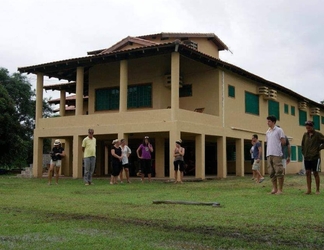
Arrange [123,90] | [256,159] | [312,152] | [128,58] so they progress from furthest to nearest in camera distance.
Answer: [128,58] < [123,90] < [256,159] < [312,152]

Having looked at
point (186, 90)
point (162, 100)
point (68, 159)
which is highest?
point (186, 90)

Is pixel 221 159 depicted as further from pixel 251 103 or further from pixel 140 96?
pixel 140 96

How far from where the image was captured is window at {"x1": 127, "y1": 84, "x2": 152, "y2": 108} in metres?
21.5

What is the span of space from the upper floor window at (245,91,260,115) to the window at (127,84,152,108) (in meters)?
5.61

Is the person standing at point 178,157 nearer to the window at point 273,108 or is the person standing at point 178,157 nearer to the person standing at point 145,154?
the person standing at point 145,154

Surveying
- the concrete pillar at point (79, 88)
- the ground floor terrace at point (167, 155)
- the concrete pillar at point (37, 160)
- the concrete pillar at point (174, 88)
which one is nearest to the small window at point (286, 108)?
the ground floor terrace at point (167, 155)

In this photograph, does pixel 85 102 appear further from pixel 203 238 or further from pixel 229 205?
pixel 203 238

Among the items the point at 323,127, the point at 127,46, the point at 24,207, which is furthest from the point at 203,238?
the point at 323,127

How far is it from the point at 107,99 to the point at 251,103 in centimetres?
779

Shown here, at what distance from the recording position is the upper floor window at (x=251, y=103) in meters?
23.9

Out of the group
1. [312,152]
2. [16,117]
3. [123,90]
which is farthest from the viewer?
[16,117]

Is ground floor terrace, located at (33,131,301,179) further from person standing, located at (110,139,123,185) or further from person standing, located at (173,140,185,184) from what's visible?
person standing, located at (110,139,123,185)

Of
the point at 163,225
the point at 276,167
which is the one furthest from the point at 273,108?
the point at 163,225

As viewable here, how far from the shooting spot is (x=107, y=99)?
2309cm
